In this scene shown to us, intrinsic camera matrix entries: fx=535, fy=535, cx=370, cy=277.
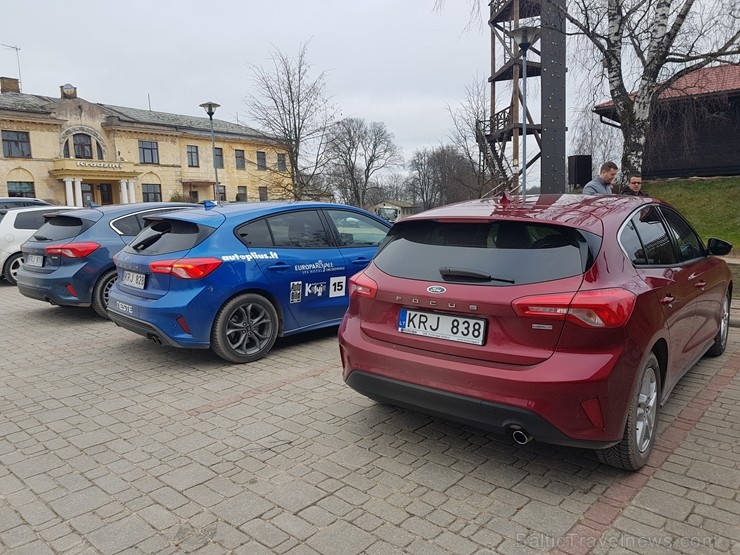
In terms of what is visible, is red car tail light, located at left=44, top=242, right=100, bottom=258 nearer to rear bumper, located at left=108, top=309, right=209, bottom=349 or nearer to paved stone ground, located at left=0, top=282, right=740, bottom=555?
rear bumper, located at left=108, top=309, right=209, bottom=349

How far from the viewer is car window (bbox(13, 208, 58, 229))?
1123cm

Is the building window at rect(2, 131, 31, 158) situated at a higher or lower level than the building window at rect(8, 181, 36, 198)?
higher

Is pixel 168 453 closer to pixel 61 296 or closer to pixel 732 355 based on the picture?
pixel 61 296

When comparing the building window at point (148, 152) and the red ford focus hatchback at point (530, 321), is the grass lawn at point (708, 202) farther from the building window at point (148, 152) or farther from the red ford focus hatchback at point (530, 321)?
the building window at point (148, 152)

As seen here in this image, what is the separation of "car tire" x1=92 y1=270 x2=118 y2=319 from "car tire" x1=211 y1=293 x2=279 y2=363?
9.80 feet

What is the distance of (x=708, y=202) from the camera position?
17.1 meters

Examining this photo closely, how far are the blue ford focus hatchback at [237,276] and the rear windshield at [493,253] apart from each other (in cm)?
224

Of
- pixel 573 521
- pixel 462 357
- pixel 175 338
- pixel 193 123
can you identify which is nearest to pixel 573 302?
pixel 462 357

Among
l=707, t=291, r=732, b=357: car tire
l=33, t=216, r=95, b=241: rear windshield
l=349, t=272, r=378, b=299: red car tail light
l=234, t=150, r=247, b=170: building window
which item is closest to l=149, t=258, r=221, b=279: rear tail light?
l=349, t=272, r=378, b=299: red car tail light

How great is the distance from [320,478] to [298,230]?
→ 3.34 m

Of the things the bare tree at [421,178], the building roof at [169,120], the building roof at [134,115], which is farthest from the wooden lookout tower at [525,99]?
the bare tree at [421,178]

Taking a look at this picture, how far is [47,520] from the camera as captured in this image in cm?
A: 274

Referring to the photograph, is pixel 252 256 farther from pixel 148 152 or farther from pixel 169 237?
pixel 148 152

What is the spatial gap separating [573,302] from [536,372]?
0.40 m
